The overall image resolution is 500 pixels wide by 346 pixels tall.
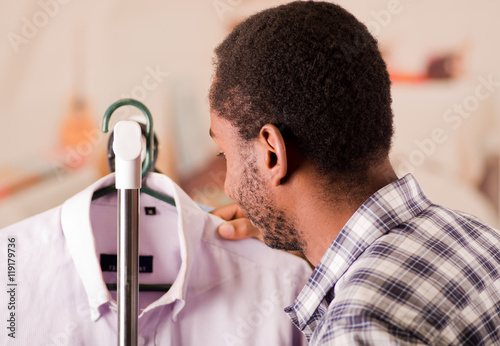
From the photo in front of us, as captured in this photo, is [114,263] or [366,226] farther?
[114,263]

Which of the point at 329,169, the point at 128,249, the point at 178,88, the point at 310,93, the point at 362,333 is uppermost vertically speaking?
the point at 178,88

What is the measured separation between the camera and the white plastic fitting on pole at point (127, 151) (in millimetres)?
785

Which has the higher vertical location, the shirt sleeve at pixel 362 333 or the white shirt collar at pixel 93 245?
the white shirt collar at pixel 93 245

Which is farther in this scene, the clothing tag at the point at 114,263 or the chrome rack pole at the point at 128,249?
the clothing tag at the point at 114,263

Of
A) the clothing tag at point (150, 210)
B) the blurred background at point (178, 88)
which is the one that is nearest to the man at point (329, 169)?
the clothing tag at point (150, 210)

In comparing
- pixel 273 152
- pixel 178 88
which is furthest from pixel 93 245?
pixel 178 88

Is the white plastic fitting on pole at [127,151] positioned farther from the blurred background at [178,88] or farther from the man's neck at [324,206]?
the blurred background at [178,88]

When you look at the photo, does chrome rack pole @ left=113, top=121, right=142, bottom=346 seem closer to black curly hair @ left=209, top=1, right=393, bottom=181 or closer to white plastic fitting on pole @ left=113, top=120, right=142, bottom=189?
white plastic fitting on pole @ left=113, top=120, right=142, bottom=189

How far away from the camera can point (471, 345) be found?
2.54 ft

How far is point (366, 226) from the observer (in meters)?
0.85

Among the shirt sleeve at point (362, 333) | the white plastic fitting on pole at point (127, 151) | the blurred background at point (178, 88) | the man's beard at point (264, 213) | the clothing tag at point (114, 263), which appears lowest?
the shirt sleeve at point (362, 333)

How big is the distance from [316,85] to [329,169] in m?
0.14

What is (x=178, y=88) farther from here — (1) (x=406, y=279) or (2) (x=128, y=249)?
(1) (x=406, y=279)

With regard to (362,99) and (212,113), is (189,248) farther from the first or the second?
(362,99)
